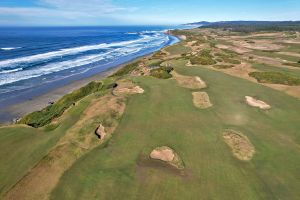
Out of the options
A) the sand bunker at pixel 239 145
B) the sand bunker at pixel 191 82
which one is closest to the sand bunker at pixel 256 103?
the sand bunker at pixel 191 82

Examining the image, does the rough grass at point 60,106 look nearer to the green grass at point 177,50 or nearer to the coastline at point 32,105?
the coastline at point 32,105

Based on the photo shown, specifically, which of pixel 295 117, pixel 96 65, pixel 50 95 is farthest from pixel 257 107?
pixel 96 65

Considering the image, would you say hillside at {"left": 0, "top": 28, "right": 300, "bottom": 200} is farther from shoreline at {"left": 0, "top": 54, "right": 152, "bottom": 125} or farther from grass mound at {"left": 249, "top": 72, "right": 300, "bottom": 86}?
shoreline at {"left": 0, "top": 54, "right": 152, "bottom": 125}

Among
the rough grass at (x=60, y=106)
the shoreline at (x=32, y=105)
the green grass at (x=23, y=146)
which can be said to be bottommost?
the shoreline at (x=32, y=105)

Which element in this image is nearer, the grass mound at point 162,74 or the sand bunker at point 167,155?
the sand bunker at point 167,155

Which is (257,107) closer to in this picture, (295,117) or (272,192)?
(295,117)

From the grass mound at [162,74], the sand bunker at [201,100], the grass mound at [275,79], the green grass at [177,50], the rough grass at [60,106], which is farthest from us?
the green grass at [177,50]

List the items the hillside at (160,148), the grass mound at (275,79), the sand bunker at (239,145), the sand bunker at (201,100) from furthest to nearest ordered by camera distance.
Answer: the grass mound at (275,79) → the sand bunker at (201,100) → the sand bunker at (239,145) → the hillside at (160,148)
